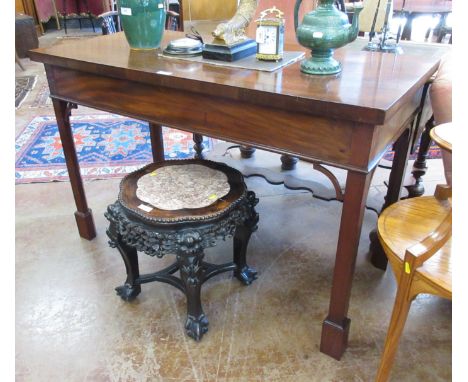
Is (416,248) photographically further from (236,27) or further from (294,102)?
(236,27)

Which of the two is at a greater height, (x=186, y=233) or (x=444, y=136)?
(x=444, y=136)

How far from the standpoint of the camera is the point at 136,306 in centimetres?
162

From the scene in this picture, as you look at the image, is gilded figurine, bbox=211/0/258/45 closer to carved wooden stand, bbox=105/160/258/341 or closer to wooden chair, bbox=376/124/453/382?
carved wooden stand, bbox=105/160/258/341

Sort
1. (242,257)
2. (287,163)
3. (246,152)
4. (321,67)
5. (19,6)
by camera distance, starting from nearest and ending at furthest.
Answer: (321,67)
(242,257)
(287,163)
(246,152)
(19,6)

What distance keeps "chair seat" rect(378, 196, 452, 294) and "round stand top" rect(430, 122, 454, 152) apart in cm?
27

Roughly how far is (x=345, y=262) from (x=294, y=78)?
563mm

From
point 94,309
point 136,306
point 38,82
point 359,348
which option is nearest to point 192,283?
point 136,306

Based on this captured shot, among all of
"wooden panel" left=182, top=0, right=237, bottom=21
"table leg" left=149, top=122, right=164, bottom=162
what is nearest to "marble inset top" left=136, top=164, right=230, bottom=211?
"table leg" left=149, top=122, right=164, bottom=162

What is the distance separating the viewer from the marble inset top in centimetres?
139

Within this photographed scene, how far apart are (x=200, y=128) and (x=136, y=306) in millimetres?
762

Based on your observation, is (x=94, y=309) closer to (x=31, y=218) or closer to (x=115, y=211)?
(x=115, y=211)

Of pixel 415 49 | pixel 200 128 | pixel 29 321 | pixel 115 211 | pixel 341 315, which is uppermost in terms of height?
pixel 415 49

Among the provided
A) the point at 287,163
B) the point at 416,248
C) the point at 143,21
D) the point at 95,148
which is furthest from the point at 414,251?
the point at 95,148

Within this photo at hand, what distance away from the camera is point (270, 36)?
4.40ft
